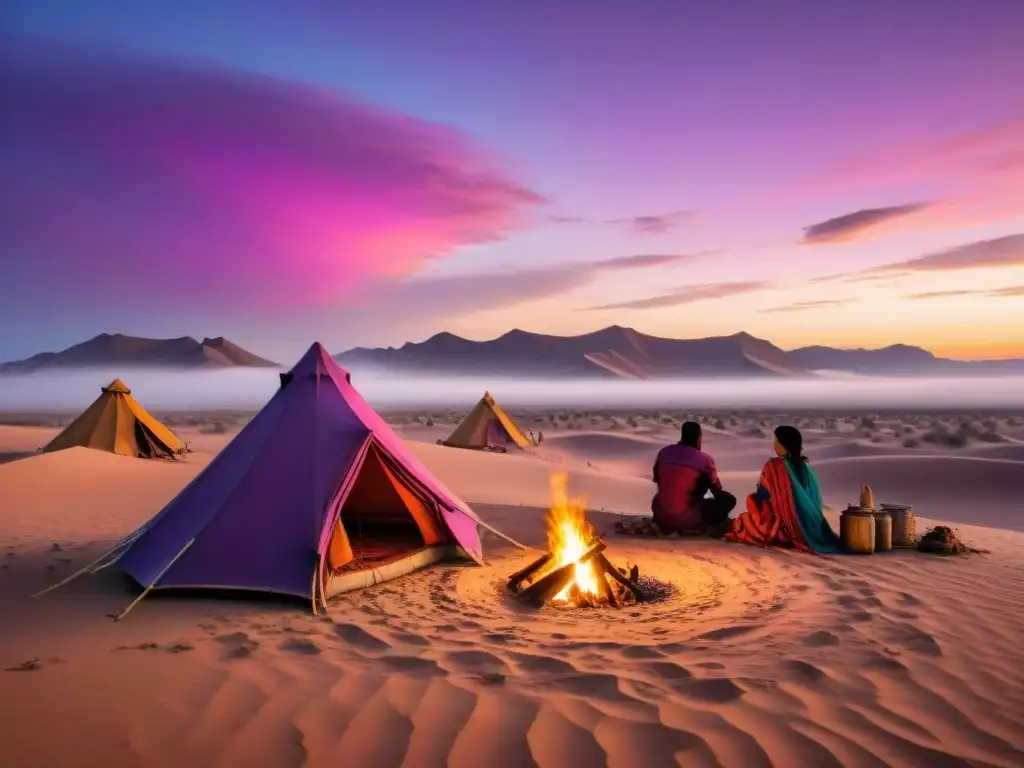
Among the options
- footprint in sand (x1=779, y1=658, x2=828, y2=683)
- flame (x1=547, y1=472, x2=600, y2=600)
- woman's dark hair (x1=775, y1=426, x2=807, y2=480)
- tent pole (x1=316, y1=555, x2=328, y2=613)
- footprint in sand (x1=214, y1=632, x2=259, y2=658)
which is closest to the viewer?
footprint in sand (x1=779, y1=658, x2=828, y2=683)

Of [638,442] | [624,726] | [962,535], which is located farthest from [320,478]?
[638,442]

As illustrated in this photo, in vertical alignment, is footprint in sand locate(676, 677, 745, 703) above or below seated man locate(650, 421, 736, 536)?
below

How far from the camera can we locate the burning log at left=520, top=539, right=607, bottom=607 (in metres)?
6.09

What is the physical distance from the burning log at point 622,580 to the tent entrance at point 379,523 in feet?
5.81

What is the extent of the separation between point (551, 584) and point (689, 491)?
3.16m

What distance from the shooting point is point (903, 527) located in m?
8.09

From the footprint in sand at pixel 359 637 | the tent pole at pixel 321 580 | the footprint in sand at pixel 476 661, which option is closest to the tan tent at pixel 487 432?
the tent pole at pixel 321 580

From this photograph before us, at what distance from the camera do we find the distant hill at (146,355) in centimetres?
16600

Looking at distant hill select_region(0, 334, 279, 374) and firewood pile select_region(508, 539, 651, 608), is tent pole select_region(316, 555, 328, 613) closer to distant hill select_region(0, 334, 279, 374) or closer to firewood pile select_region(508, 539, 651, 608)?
firewood pile select_region(508, 539, 651, 608)

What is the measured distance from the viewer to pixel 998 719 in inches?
150

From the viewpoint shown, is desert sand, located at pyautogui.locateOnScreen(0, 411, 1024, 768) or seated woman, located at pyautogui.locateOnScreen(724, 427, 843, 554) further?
seated woman, located at pyautogui.locateOnScreen(724, 427, 843, 554)

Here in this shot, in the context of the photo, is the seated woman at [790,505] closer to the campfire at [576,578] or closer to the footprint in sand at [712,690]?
the campfire at [576,578]

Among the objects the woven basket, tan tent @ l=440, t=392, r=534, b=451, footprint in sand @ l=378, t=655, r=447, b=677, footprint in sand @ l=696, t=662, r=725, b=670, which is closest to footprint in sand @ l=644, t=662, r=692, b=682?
footprint in sand @ l=696, t=662, r=725, b=670

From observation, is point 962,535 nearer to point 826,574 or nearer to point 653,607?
point 826,574
